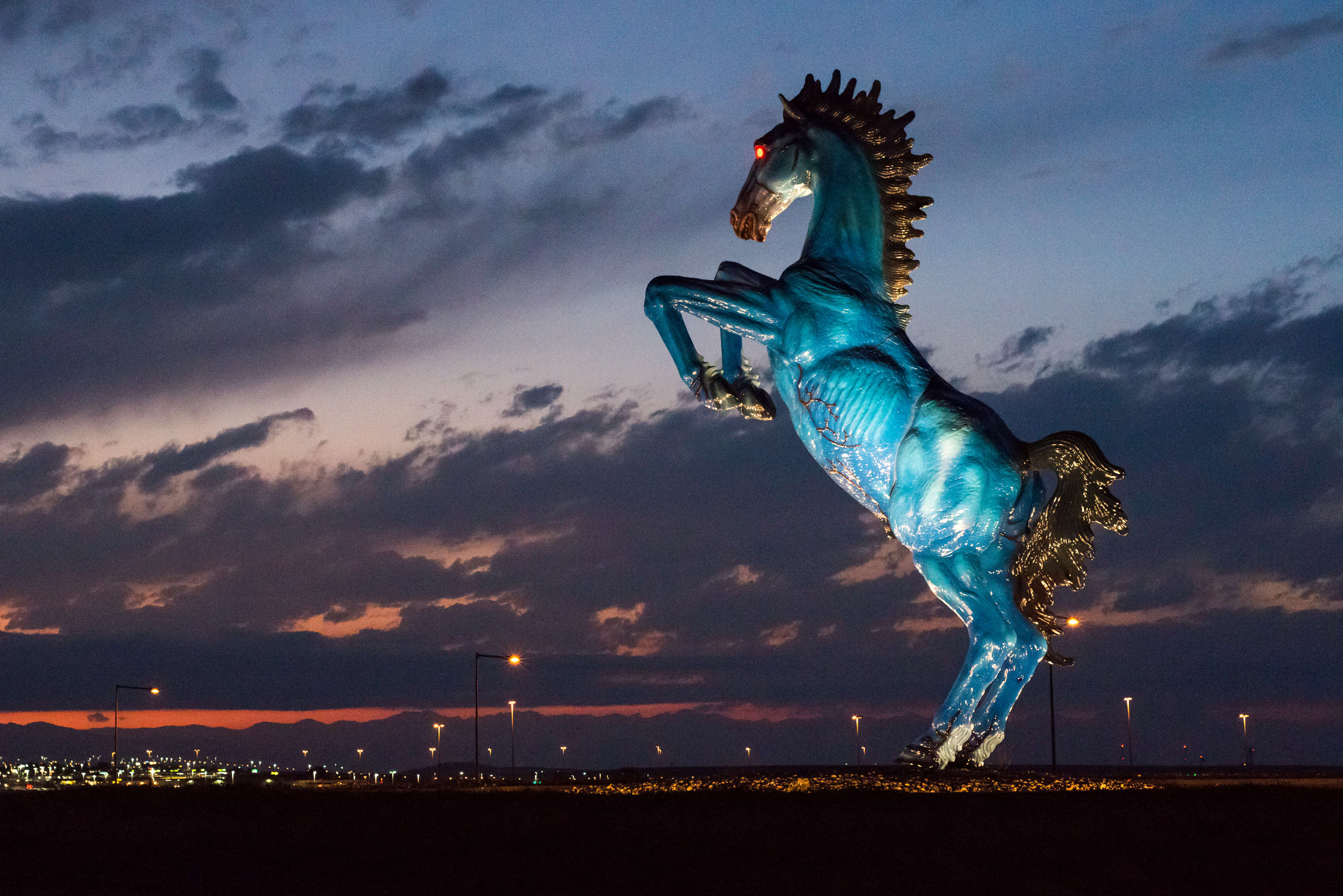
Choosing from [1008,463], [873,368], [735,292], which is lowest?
[1008,463]

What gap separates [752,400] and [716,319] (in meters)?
0.97

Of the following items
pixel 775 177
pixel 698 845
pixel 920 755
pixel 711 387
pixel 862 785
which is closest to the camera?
pixel 698 845

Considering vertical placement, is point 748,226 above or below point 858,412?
above

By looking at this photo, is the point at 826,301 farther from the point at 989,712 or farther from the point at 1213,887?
the point at 1213,887

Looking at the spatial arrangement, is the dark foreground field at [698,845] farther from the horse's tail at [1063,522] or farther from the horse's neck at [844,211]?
the horse's neck at [844,211]

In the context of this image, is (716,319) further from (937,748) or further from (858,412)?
(937,748)

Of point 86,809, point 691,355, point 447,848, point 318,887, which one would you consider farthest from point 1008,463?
point 86,809

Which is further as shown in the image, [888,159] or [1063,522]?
[888,159]

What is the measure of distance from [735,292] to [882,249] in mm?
1597

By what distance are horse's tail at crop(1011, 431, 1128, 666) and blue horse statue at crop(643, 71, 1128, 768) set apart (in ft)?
0.04

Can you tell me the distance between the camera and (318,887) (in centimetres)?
737

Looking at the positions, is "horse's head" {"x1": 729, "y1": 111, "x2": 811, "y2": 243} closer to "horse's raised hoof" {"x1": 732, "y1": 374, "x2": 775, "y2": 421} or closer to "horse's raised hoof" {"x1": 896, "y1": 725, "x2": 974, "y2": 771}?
"horse's raised hoof" {"x1": 732, "y1": 374, "x2": 775, "y2": 421}

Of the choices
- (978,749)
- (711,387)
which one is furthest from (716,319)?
(978,749)

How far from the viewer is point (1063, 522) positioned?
12.2m
